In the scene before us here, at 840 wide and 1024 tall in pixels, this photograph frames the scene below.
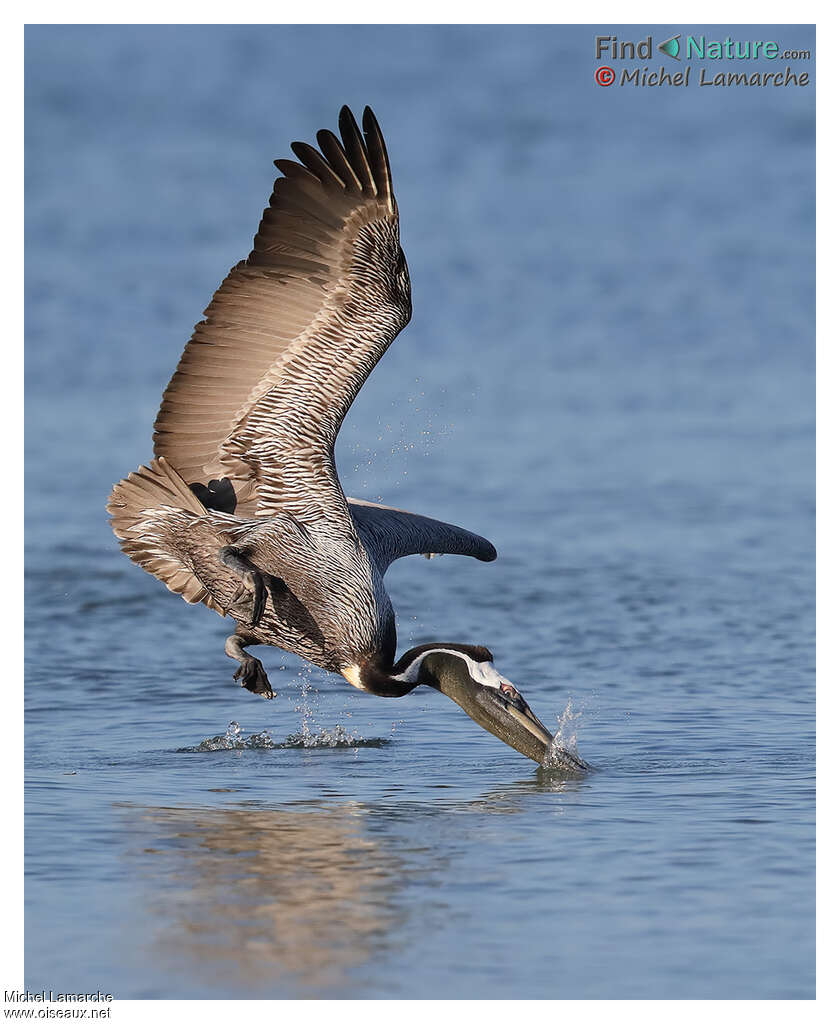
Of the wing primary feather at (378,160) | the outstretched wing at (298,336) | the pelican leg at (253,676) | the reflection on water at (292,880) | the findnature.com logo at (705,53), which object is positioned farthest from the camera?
the findnature.com logo at (705,53)

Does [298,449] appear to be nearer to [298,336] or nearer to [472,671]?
[298,336]

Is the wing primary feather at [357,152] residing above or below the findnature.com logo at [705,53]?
below

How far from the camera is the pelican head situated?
27.2ft

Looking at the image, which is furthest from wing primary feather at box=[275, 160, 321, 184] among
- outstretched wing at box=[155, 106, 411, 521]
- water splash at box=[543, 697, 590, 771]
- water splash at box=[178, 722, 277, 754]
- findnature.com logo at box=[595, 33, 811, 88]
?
findnature.com logo at box=[595, 33, 811, 88]

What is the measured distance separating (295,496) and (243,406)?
0.50 metres

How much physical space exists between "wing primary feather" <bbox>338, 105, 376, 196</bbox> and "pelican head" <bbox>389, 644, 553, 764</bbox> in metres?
2.19

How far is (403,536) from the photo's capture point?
30.6ft

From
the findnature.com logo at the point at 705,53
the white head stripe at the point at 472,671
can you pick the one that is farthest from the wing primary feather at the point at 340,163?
the findnature.com logo at the point at 705,53

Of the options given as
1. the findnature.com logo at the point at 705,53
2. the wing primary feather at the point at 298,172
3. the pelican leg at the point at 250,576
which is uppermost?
the findnature.com logo at the point at 705,53

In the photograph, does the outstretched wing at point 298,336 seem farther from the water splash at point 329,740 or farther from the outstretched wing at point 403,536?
the water splash at point 329,740

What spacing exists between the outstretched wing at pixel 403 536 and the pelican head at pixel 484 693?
2.14 feet

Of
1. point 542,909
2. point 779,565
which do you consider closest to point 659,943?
point 542,909

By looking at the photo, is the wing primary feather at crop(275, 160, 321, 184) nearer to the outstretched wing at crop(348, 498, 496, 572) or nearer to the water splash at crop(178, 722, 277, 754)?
the outstretched wing at crop(348, 498, 496, 572)

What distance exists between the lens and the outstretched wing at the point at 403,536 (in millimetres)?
9070
